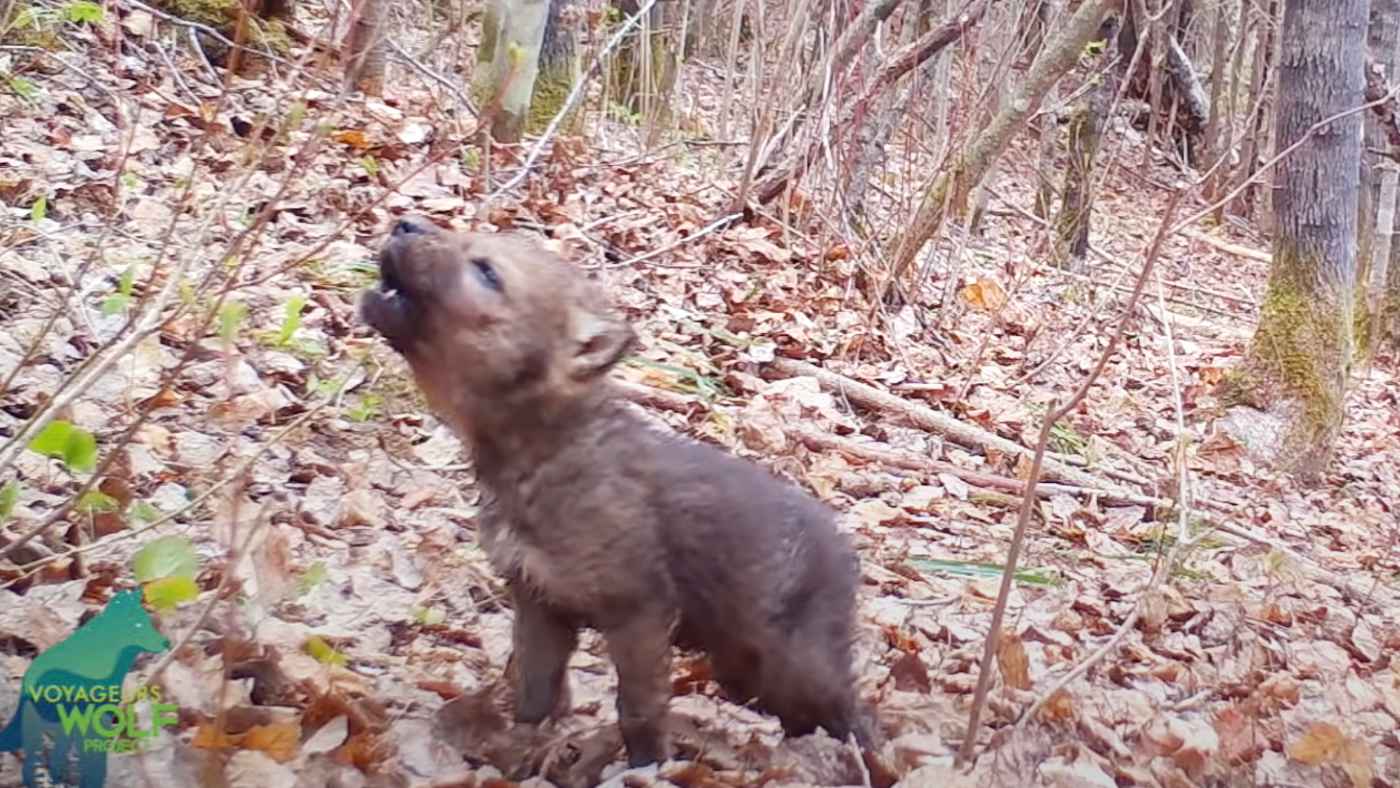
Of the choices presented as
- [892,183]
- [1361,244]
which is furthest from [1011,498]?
[1361,244]

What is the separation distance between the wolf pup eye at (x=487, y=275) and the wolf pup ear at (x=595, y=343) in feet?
0.71

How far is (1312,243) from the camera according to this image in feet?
27.5

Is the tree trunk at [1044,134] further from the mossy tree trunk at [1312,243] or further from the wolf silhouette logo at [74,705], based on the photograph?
the wolf silhouette logo at [74,705]

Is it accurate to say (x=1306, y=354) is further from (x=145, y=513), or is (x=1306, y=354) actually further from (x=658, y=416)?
(x=145, y=513)

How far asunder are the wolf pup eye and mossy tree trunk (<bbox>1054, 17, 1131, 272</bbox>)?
402 inches

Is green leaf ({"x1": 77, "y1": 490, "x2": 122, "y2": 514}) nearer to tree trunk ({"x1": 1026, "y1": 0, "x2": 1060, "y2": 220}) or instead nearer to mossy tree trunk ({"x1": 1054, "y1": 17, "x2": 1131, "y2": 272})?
tree trunk ({"x1": 1026, "y1": 0, "x2": 1060, "y2": 220})

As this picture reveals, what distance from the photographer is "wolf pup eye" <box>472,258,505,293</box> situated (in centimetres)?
353

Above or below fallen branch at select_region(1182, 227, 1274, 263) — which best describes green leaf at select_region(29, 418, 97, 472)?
below

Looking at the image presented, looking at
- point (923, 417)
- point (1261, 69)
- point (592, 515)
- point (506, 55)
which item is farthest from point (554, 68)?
point (1261, 69)

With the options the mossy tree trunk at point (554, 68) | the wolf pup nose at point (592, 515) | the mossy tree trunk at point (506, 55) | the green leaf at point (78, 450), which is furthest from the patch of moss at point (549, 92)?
the green leaf at point (78, 450)

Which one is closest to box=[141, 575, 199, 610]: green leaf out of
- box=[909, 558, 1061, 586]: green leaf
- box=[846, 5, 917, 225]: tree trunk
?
box=[909, 558, 1061, 586]: green leaf

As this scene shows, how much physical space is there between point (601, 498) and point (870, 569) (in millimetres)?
1968

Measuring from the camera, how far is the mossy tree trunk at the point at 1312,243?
796cm

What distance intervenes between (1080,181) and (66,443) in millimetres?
12821
